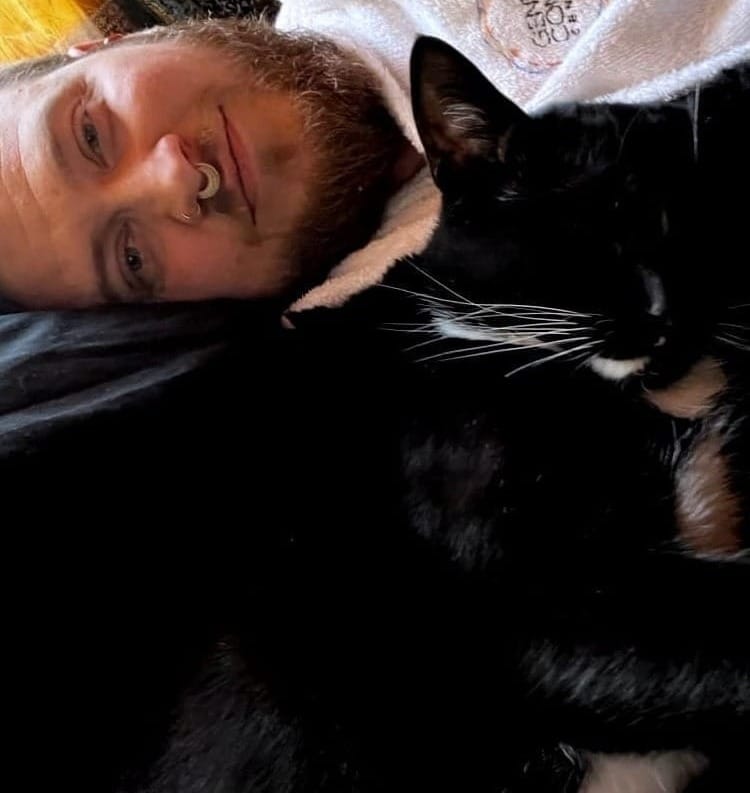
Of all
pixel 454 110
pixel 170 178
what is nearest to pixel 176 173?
pixel 170 178

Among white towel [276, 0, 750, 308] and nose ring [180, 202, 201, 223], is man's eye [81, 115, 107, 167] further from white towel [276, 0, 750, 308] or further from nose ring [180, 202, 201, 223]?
white towel [276, 0, 750, 308]

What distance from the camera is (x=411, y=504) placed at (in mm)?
906

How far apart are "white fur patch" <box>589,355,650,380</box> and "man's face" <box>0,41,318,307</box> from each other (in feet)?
1.61

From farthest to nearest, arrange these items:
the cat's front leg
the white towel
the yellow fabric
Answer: the yellow fabric < the white towel < the cat's front leg

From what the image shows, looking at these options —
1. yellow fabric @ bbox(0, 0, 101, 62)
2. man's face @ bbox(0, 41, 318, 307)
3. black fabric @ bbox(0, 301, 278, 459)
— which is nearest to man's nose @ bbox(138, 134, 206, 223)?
man's face @ bbox(0, 41, 318, 307)

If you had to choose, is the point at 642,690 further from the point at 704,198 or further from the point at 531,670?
the point at 704,198

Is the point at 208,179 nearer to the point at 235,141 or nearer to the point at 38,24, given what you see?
the point at 235,141

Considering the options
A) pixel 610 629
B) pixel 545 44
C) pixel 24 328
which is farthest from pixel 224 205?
pixel 610 629

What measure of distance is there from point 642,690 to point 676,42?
76 centimetres

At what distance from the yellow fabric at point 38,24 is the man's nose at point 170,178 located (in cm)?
69

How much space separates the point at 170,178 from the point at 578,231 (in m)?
0.52

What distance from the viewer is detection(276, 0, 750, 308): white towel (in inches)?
42.7

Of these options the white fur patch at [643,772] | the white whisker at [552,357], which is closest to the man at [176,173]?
the white whisker at [552,357]

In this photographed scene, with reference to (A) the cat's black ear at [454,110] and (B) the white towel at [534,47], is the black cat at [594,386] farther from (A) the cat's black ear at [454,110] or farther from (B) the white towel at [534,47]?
(B) the white towel at [534,47]
